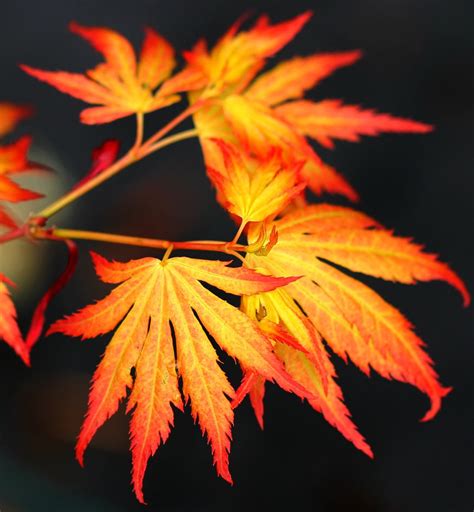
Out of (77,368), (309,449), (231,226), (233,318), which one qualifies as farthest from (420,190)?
(233,318)

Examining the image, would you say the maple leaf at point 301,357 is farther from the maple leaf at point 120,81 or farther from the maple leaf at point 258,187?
the maple leaf at point 120,81

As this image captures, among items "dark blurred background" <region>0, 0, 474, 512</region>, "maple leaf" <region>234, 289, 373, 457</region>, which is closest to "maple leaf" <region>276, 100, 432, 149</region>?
"maple leaf" <region>234, 289, 373, 457</region>

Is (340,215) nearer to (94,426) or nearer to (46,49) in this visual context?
(94,426)

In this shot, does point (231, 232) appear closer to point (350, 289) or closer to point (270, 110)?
point (270, 110)

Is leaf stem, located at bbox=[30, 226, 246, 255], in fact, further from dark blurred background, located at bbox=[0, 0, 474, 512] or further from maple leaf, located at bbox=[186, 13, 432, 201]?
dark blurred background, located at bbox=[0, 0, 474, 512]

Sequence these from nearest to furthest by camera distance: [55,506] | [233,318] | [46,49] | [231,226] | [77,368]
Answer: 1. [233,318]
2. [55,506]
3. [77,368]
4. [231,226]
5. [46,49]

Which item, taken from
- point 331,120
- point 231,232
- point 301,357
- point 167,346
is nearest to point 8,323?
point 167,346
